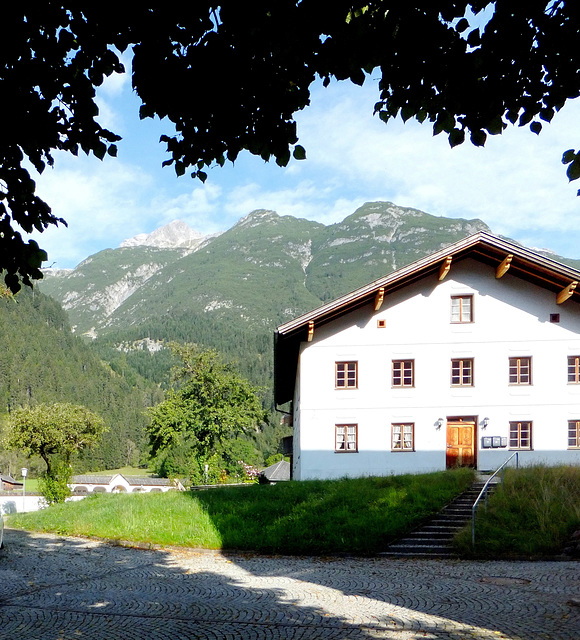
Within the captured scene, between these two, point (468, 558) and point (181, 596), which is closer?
point (181, 596)

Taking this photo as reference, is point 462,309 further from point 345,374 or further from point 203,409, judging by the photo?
point 203,409

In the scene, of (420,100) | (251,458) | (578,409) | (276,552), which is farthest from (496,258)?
(251,458)

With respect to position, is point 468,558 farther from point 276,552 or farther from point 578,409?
point 578,409

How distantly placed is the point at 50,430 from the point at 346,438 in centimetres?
3606

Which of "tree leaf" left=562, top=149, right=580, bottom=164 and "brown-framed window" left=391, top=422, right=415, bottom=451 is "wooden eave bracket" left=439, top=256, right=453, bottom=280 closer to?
"brown-framed window" left=391, top=422, right=415, bottom=451

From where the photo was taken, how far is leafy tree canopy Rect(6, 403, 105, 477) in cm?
5772

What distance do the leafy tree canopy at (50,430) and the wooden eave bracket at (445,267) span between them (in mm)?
38397

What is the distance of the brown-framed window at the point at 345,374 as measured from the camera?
29.0 metres

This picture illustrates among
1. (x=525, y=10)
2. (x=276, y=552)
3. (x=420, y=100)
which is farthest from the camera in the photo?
(x=276, y=552)

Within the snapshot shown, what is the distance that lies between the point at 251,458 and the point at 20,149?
5294 cm

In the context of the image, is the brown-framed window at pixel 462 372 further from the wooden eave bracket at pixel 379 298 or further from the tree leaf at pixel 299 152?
the tree leaf at pixel 299 152

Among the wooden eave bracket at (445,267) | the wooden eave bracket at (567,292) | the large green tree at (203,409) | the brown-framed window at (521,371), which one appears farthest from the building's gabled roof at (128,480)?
the wooden eave bracket at (567,292)

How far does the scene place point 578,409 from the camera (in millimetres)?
27688

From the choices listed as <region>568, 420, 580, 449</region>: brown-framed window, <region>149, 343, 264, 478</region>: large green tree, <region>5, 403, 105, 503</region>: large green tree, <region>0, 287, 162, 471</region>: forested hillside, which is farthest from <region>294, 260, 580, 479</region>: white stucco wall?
<region>0, 287, 162, 471</region>: forested hillside
